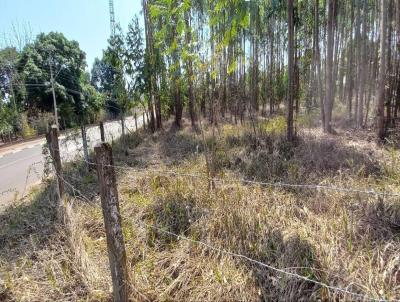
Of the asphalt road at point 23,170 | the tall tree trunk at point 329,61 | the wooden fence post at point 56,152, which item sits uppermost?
the tall tree trunk at point 329,61

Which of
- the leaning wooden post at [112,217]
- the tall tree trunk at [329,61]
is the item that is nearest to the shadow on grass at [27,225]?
the leaning wooden post at [112,217]

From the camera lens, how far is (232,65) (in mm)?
3127

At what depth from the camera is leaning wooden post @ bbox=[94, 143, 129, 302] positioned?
5.77ft

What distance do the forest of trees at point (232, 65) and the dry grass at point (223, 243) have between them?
5.21ft

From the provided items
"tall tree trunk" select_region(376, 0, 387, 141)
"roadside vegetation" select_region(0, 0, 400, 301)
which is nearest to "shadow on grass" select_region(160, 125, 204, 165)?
"roadside vegetation" select_region(0, 0, 400, 301)

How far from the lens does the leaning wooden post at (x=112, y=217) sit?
1759 mm

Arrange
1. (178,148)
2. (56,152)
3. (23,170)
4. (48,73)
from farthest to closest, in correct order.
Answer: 1. (48,73)
2. (23,170)
3. (178,148)
4. (56,152)

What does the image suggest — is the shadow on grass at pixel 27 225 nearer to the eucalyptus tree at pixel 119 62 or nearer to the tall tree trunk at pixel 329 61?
the eucalyptus tree at pixel 119 62

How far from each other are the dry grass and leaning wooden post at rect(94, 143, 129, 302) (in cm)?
16

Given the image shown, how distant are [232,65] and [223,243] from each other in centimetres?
193

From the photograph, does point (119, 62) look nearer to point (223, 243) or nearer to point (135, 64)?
point (135, 64)

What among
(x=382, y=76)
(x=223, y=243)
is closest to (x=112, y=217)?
(x=223, y=243)

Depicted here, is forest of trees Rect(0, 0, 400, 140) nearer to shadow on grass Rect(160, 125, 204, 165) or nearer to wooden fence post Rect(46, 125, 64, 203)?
shadow on grass Rect(160, 125, 204, 165)

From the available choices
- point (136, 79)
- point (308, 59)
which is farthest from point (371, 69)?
point (136, 79)
